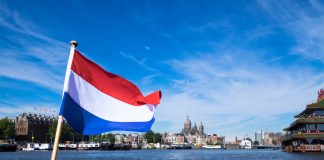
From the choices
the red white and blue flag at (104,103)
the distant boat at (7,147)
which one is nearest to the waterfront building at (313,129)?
the red white and blue flag at (104,103)

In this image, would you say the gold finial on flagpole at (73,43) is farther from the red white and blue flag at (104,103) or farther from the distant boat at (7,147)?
the distant boat at (7,147)

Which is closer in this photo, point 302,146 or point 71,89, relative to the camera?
point 71,89

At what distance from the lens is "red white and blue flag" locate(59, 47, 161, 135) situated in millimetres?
12180

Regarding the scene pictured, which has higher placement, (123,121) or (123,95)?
(123,95)

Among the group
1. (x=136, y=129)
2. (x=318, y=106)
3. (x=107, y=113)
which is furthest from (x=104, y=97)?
(x=318, y=106)

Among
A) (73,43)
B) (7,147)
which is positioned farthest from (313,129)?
(7,147)

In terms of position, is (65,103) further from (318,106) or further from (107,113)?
(318,106)

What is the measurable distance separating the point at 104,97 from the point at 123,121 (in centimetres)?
93

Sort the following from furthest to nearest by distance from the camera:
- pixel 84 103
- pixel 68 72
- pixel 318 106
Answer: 1. pixel 318 106
2. pixel 84 103
3. pixel 68 72

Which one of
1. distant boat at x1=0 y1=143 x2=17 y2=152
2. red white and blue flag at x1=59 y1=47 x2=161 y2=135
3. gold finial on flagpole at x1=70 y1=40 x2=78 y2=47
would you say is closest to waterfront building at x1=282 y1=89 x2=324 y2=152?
red white and blue flag at x1=59 y1=47 x2=161 y2=135

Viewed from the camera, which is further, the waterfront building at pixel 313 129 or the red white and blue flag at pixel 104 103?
the waterfront building at pixel 313 129

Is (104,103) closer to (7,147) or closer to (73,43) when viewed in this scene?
(73,43)

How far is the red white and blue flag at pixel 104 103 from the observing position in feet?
40.0

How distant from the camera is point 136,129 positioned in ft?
42.4
